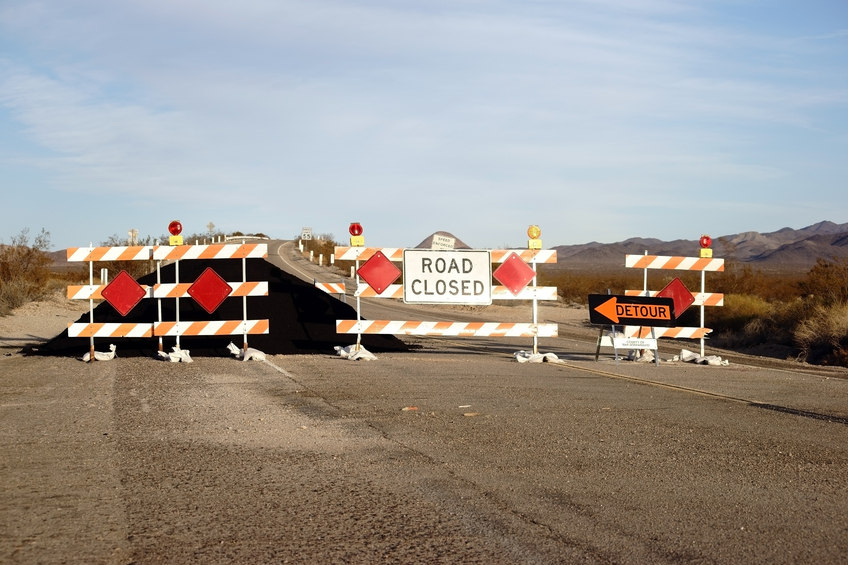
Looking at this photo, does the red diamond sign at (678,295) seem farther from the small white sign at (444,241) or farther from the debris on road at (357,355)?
the debris on road at (357,355)

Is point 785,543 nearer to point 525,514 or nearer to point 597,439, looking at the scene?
point 525,514

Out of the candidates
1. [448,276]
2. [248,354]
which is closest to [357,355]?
[248,354]

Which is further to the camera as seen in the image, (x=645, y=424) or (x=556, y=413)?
(x=556, y=413)

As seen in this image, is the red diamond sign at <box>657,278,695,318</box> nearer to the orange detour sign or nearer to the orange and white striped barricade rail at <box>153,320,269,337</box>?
the orange detour sign

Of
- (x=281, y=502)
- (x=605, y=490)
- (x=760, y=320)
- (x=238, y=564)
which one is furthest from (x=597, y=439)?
(x=760, y=320)

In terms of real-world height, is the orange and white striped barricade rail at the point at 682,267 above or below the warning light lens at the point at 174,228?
below

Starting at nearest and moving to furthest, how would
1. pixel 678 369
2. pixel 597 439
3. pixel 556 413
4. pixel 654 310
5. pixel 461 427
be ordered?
pixel 597 439, pixel 461 427, pixel 556 413, pixel 678 369, pixel 654 310

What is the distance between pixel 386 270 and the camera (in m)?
14.2

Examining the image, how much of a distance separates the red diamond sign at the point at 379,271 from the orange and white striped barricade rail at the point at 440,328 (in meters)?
0.65

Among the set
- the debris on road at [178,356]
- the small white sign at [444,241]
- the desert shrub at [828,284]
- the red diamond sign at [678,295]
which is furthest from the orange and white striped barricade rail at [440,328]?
the desert shrub at [828,284]

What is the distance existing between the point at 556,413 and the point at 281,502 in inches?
162

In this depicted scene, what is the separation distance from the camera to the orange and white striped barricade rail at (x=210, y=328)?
527 inches

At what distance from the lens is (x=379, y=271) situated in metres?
14.1

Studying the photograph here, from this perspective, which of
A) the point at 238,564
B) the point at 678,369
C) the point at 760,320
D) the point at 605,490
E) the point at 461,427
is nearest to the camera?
the point at 238,564
